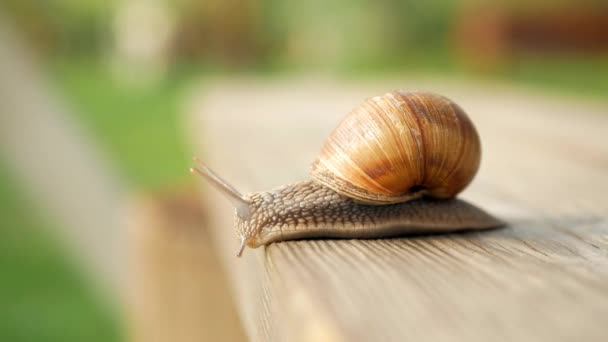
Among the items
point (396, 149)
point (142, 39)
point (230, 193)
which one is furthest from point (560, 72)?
point (230, 193)

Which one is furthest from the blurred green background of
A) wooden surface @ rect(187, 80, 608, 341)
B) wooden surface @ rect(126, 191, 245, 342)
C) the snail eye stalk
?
the snail eye stalk

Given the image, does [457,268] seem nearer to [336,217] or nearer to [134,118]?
[336,217]

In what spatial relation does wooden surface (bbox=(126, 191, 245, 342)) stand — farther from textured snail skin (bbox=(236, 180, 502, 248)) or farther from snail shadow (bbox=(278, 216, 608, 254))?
snail shadow (bbox=(278, 216, 608, 254))

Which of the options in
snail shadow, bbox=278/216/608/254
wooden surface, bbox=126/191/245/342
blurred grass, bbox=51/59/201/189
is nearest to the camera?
snail shadow, bbox=278/216/608/254

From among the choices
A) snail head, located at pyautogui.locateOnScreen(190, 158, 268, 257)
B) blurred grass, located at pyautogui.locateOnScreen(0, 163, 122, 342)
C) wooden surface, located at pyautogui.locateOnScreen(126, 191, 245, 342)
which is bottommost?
blurred grass, located at pyautogui.locateOnScreen(0, 163, 122, 342)

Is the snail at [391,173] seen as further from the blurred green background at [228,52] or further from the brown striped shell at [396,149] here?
the blurred green background at [228,52]
